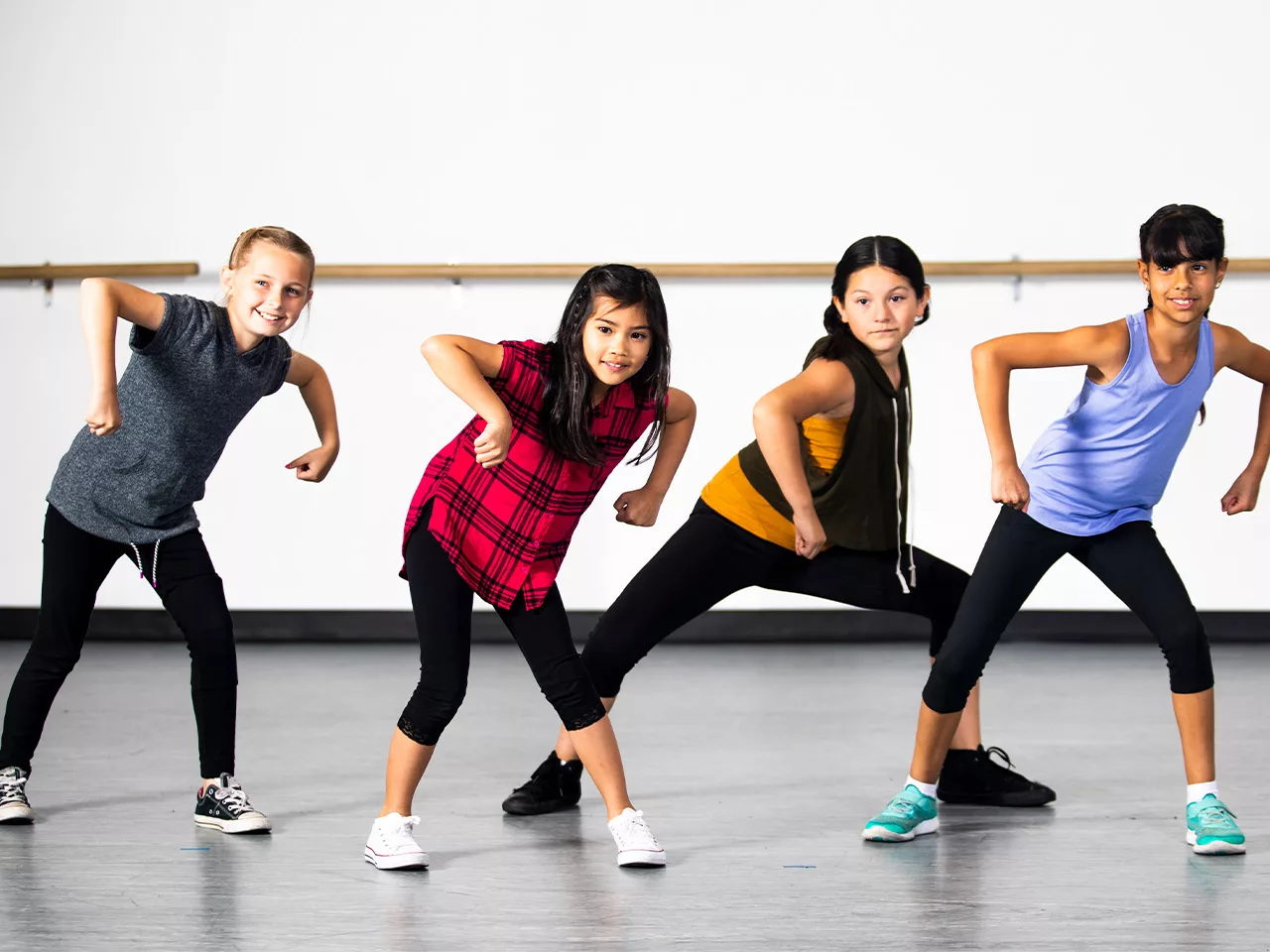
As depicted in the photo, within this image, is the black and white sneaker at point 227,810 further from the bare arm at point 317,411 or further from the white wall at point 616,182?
the white wall at point 616,182

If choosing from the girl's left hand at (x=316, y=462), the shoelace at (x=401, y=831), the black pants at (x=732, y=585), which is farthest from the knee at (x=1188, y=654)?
the girl's left hand at (x=316, y=462)

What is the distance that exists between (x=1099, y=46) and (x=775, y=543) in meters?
2.58

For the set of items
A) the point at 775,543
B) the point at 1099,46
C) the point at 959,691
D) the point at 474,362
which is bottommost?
the point at 959,691

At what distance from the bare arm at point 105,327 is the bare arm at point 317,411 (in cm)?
26

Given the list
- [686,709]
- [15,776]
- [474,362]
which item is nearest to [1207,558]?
[686,709]

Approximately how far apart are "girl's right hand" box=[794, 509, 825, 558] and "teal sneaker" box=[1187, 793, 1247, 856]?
0.63 meters

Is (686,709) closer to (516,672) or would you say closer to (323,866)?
(516,672)

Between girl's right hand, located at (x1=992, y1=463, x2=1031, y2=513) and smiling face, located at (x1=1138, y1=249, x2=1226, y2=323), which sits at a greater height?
smiling face, located at (x1=1138, y1=249, x2=1226, y2=323)

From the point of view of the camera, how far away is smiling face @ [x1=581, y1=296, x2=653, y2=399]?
1.83 meters

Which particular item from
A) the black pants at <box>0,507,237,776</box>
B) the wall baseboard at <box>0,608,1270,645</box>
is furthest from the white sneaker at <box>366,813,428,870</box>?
the wall baseboard at <box>0,608,1270,645</box>

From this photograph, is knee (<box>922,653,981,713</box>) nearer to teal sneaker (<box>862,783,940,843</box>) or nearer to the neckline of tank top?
teal sneaker (<box>862,783,940,843</box>)

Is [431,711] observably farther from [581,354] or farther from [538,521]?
[581,354]

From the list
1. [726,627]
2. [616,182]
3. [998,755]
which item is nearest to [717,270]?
[616,182]

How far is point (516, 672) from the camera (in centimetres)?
360
